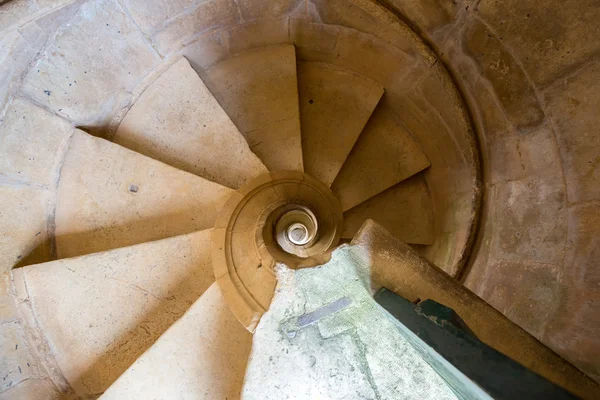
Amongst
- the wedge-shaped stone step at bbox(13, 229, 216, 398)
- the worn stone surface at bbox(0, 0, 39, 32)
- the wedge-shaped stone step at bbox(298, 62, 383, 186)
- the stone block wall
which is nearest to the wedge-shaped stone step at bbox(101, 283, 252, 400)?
the wedge-shaped stone step at bbox(13, 229, 216, 398)

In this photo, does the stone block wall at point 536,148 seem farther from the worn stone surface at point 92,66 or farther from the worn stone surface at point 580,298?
the worn stone surface at point 92,66

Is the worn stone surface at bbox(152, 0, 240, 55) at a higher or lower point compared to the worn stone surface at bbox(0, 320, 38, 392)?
higher

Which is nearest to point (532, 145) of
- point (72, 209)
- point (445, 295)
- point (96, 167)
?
point (445, 295)

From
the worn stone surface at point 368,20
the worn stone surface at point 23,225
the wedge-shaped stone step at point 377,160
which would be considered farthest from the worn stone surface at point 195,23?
the wedge-shaped stone step at point 377,160

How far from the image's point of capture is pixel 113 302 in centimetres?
312

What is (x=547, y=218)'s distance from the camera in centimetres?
270

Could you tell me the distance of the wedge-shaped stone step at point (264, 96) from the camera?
382 centimetres

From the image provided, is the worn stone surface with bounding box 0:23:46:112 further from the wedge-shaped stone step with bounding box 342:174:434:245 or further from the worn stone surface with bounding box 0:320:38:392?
the wedge-shaped stone step with bounding box 342:174:434:245

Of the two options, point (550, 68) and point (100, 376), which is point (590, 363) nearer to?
point (550, 68)

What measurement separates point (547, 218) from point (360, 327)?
1686 mm

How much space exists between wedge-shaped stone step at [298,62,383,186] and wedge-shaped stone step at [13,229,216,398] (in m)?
1.61

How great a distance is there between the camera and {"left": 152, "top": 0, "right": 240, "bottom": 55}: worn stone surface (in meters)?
3.34

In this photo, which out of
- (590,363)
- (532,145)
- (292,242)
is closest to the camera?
(590,363)

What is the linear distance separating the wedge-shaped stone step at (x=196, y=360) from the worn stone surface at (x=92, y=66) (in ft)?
6.46
